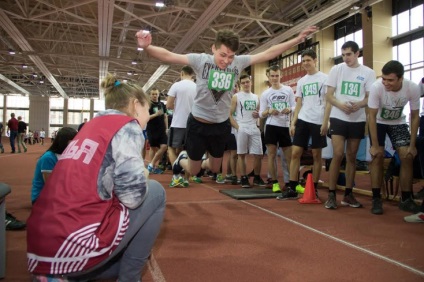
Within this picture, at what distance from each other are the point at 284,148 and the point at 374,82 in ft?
5.47

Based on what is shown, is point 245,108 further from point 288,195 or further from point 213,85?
point 213,85

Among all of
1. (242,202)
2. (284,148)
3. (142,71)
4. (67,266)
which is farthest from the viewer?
(142,71)

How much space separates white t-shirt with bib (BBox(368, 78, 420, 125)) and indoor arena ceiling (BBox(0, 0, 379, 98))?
7.79 m

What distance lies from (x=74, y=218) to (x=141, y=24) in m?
15.3

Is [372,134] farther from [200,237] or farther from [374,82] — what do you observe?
[200,237]

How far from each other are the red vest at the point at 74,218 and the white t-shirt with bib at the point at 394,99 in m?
3.26

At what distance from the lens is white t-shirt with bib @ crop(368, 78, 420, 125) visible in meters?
3.82

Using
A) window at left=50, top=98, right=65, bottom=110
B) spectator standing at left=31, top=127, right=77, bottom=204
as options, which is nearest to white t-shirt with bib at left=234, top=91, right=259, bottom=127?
spectator standing at left=31, top=127, right=77, bottom=204

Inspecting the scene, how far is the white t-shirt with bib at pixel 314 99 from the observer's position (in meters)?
4.42

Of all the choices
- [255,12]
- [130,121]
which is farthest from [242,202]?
[255,12]

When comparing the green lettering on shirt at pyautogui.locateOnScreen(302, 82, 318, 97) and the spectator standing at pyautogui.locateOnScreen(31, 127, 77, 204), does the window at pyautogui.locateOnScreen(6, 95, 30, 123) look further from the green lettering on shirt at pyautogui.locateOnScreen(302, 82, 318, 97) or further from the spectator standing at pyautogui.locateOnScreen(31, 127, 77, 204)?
the green lettering on shirt at pyautogui.locateOnScreen(302, 82, 318, 97)

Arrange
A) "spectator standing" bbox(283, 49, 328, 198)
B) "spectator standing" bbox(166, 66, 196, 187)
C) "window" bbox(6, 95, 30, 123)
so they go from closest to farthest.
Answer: "spectator standing" bbox(283, 49, 328, 198), "spectator standing" bbox(166, 66, 196, 187), "window" bbox(6, 95, 30, 123)

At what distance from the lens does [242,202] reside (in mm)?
4312

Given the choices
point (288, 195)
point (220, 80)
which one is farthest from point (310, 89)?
point (220, 80)
